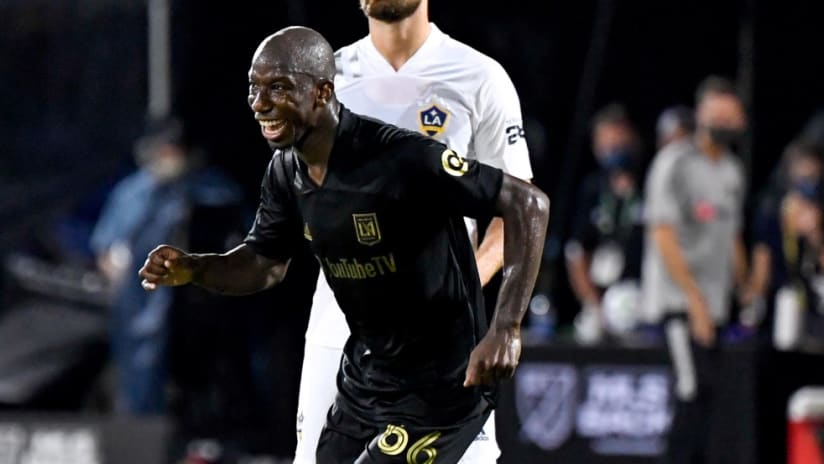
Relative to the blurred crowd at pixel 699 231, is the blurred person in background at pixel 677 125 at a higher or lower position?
higher

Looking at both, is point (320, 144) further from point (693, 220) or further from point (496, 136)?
point (693, 220)

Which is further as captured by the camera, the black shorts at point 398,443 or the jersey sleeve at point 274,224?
the jersey sleeve at point 274,224

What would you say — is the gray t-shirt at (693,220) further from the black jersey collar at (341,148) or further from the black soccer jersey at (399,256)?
the black jersey collar at (341,148)

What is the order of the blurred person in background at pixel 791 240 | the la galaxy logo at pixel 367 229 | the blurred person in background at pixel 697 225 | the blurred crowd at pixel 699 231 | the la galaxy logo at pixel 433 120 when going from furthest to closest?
the blurred person in background at pixel 791 240 < the blurred crowd at pixel 699 231 < the blurred person in background at pixel 697 225 < the la galaxy logo at pixel 433 120 < the la galaxy logo at pixel 367 229

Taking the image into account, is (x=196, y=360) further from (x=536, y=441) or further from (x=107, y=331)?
(x=536, y=441)

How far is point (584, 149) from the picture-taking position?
493 inches

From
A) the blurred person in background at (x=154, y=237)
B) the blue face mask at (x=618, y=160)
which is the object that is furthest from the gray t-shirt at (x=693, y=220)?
the blurred person in background at (x=154, y=237)

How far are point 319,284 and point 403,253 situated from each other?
0.72 m

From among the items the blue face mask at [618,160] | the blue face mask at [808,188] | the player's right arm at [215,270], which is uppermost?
the player's right arm at [215,270]

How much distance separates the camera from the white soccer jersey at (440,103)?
581 cm

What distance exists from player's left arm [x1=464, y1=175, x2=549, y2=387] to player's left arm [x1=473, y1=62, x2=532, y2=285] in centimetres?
69

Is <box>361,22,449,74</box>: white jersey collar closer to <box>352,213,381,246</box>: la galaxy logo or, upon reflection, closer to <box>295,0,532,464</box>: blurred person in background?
<box>295,0,532,464</box>: blurred person in background

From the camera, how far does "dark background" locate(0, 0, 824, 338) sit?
11914 millimetres

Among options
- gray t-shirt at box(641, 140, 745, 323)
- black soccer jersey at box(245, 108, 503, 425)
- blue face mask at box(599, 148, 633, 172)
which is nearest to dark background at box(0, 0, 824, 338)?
blue face mask at box(599, 148, 633, 172)
